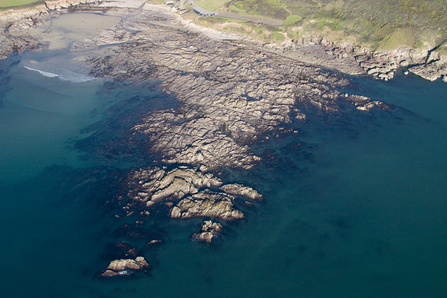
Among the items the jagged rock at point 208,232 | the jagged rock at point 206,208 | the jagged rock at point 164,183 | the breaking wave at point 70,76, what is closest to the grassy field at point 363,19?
the breaking wave at point 70,76

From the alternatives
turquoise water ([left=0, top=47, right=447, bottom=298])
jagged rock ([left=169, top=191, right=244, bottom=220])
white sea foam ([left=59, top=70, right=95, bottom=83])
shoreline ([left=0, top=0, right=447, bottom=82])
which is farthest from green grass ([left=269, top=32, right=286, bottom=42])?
jagged rock ([left=169, top=191, right=244, bottom=220])

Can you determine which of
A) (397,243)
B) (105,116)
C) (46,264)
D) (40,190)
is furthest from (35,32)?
(397,243)

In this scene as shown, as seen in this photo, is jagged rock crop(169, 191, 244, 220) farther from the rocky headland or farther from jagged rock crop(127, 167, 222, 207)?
jagged rock crop(127, 167, 222, 207)

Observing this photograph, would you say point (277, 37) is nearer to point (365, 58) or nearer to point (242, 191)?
point (365, 58)

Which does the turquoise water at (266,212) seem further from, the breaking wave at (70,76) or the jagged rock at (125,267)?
the breaking wave at (70,76)

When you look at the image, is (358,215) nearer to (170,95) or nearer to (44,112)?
(170,95)
